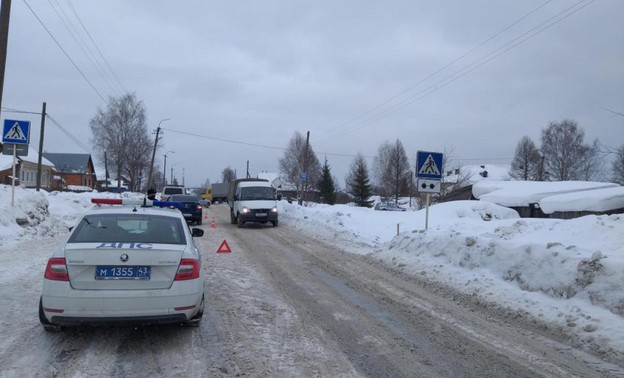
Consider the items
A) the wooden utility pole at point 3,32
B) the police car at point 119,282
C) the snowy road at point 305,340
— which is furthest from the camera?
the wooden utility pole at point 3,32

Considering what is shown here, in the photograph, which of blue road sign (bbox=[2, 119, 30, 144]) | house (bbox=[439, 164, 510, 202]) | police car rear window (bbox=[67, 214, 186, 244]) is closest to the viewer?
police car rear window (bbox=[67, 214, 186, 244])

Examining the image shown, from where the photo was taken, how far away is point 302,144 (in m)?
92.6

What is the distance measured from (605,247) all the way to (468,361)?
900 centimetres

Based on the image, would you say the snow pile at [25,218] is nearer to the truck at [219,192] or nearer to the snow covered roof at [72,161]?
the truck at [219,192]

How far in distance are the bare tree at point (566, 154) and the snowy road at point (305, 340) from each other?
208 ft

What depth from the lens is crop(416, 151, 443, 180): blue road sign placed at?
13109mm

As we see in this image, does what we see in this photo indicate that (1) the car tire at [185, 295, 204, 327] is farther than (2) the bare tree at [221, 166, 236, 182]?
No

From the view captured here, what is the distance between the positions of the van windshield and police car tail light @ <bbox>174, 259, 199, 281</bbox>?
61.0 ft

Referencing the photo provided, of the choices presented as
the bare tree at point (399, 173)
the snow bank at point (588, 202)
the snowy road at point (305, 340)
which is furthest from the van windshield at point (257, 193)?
the bare tree at point (399, 173)

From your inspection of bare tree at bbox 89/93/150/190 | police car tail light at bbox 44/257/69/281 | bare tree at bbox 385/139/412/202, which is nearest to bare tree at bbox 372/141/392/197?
bare tree at bbox 385/139/412/202

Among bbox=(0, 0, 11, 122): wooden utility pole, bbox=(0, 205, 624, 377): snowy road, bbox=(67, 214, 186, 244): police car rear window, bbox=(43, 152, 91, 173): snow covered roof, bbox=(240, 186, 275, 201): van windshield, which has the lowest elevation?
bbox=(0, 205, 624, 377): snowy road

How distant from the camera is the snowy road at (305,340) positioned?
15.2 ft

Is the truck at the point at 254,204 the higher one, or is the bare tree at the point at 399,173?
the bare tree at the point at 399,173

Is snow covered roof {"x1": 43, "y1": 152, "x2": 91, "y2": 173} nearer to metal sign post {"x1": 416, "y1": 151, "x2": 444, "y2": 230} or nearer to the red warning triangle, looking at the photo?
the red warning triangle
